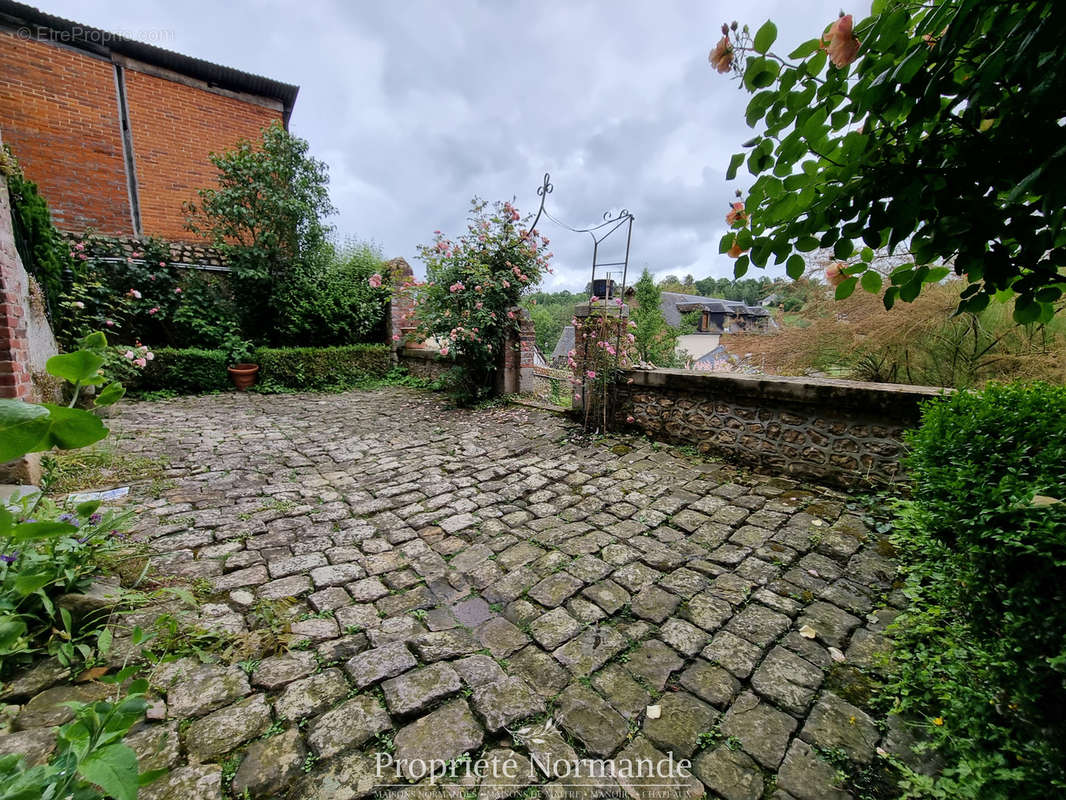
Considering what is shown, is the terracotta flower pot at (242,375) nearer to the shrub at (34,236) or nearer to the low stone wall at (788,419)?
the shrub at (34,236)

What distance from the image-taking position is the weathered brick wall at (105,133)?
26.2ft

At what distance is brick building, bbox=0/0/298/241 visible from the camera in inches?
314

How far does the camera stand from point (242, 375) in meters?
7.77

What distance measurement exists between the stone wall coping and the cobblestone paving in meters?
0.71

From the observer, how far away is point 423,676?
1.80 meters

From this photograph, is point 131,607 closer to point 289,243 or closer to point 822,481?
point 822,481

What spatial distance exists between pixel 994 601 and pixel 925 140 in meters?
1.51

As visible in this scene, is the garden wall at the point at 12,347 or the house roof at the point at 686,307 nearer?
the garden wall at the point at 12,347

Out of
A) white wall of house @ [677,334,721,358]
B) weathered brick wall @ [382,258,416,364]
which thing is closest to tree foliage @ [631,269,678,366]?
weathered brick wall @ [382,258,416,364]

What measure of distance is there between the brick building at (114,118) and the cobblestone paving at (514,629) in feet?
28.5

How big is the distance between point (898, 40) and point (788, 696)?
2130 mm

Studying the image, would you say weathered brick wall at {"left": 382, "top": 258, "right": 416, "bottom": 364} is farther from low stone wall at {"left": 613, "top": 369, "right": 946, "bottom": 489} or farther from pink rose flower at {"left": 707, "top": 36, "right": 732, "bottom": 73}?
pink rose flower at {"left": 707, "top": 36, "right": 732, "bottom": 73}

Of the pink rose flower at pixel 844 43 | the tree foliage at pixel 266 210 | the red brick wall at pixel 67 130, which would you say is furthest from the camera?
the tree foliage at pixel 266 210

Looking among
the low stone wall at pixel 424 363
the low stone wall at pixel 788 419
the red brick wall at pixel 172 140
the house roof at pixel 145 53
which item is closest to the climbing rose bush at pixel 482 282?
the low stone wall at pixel 424 363
